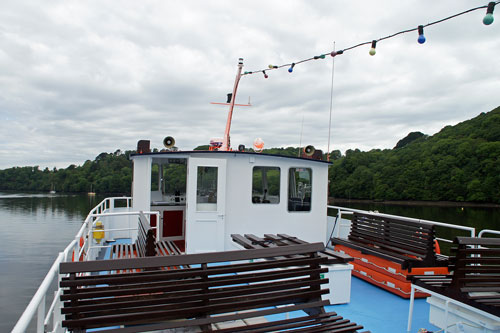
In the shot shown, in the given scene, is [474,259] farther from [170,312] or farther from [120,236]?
[120,236]

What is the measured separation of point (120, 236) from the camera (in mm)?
9000

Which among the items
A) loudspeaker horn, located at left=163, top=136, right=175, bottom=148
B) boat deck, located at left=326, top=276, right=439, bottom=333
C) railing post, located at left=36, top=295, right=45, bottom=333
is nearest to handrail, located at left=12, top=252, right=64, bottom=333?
railing post, located at left=36, top=295, right=45, bottom=333

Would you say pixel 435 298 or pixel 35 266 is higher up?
pixel 435 298

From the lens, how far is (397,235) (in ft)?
18.2

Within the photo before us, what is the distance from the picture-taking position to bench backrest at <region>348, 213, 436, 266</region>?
16.1 ft

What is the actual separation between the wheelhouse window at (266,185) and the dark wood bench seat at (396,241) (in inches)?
53.6

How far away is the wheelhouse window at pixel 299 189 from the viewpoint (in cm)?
715

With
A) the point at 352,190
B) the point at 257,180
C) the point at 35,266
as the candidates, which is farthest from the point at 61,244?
the point at 352,190

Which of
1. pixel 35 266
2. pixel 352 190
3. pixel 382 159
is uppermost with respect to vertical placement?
pixel 382 159

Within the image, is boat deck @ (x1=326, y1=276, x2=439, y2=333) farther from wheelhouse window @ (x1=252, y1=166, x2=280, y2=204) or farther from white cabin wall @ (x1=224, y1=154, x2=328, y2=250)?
wheelhouse window @ (x1=252, y1=166, x2=280, y2=204)

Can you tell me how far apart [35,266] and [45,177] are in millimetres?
53273

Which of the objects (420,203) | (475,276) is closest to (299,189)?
(475,276)

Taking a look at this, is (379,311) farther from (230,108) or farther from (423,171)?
(423,171)

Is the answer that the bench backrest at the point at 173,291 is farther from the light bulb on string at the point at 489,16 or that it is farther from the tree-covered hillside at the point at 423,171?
the tree-covered hillside at the point at 423,171
